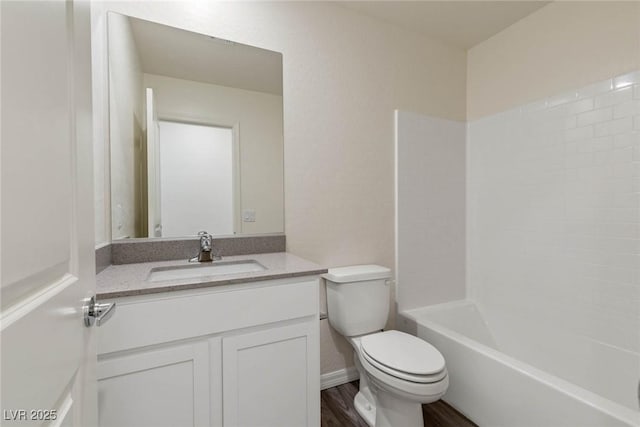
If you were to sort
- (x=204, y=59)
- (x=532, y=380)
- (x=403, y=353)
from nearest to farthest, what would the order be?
(x=532, y=380) → (x=403, y=353) → (x=204, y=59)

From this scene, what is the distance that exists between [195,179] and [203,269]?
51 cm

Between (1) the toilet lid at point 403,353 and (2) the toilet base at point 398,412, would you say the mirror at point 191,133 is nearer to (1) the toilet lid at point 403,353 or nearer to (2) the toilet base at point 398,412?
(1) the toilet lid at point 403,353

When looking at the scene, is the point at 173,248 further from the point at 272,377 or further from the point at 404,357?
the point at 404,357

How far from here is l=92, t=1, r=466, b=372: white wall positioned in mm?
1696

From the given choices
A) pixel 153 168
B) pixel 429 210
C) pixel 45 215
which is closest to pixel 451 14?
pixel 429 210

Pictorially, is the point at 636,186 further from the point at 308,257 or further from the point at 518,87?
the point at 308,257

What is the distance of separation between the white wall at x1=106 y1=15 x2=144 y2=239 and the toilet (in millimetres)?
1135

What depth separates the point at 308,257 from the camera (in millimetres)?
1819

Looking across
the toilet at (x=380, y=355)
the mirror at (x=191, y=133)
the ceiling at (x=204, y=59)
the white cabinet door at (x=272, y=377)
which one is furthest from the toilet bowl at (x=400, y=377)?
the ceiling at (x=204, y=59)

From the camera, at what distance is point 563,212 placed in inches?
71.3

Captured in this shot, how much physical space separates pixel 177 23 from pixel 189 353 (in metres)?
1.58

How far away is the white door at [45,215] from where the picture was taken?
1.21 feet

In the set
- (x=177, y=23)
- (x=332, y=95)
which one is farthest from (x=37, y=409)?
(x=332, y=95)

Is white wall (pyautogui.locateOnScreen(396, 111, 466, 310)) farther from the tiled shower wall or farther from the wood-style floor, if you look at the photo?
the wood-style floor
